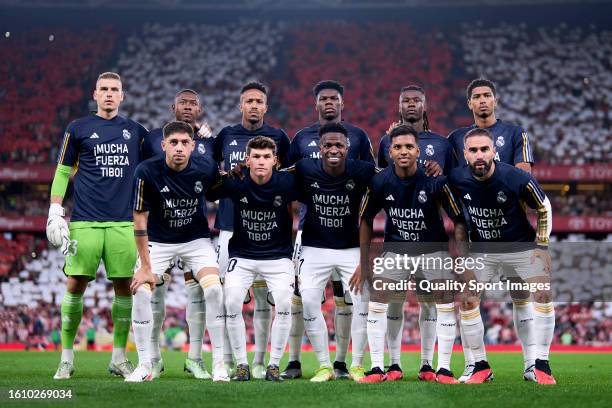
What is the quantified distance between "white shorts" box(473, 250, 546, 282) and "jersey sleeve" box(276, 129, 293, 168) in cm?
227

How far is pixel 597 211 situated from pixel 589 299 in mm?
4375

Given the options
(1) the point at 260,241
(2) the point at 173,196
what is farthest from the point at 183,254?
(1) the point at 260,241

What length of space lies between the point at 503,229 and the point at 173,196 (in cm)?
299

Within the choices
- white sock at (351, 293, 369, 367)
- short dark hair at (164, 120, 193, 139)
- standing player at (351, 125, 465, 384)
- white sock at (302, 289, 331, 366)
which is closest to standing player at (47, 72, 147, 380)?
short dark hair at (164, 120, 193, 139)

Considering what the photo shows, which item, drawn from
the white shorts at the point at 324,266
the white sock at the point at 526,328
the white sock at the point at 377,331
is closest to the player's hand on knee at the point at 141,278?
the white shorts at the point at 324,266

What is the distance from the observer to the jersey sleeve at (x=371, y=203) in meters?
8.13

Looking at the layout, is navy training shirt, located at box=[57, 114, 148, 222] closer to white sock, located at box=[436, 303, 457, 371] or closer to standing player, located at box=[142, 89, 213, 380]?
standing player, located at box=[142, 89, 213, 380]

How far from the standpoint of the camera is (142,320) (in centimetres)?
779

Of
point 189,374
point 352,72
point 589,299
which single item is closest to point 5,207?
point 352,72

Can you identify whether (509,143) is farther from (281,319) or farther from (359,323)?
(281,319)

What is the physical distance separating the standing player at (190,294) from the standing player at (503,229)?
262cm

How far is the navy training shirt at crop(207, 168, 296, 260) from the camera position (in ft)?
26.7

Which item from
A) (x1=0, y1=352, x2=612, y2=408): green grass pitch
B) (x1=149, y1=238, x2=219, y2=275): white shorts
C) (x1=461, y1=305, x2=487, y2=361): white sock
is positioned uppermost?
(x1=149, y1=238, x2=219, y2=275): white shorts

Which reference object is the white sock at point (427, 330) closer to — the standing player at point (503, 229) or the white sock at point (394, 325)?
the white sock at point (394, 325)
